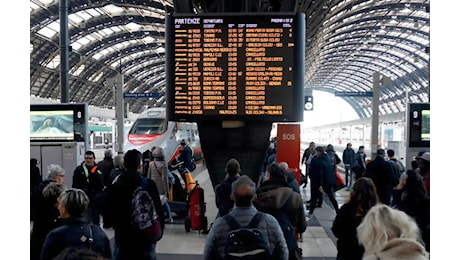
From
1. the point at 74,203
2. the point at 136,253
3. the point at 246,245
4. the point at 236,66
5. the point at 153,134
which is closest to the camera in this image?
the point at 246,245

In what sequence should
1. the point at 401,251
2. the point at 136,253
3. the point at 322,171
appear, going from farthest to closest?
1. the point at 322,171
2. the point at 136,253
3. the point at 401,251

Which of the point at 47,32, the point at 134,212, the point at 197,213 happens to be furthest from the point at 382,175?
the point at 47,32

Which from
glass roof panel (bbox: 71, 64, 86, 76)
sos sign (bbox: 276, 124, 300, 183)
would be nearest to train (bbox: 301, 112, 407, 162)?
sos sign (bbox: 276, 124, 300, 183)

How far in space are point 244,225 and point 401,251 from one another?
1170 mm

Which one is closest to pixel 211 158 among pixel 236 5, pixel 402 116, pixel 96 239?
pixel 236 5

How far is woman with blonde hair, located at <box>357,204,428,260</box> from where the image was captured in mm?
2400

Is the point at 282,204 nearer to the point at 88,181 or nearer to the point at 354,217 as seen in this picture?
the point at 354,217

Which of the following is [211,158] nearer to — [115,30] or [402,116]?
[402,116]

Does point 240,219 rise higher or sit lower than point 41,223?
higher

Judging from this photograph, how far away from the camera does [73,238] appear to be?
3.21 metres

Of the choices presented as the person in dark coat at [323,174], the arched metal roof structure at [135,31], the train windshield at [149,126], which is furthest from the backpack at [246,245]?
the arched metal roof structure at [135,31]

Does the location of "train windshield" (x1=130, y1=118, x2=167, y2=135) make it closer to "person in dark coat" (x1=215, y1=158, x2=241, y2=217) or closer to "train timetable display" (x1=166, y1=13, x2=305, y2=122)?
"train timetable display" (x1=166, y1=13, x2=305, y2=122)

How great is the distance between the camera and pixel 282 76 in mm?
6559

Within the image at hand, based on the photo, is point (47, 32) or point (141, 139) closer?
point (141, 139)
